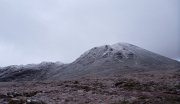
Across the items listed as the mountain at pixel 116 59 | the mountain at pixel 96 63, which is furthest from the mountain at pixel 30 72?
the mountain at pixel 116 59

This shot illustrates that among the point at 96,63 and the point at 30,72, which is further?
the point at 30,72

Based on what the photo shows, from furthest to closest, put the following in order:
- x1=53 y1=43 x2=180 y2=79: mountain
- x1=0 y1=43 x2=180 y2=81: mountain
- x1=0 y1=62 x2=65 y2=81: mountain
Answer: x1=0 y1=62 x2=65 y2=81: mountain, x1=0 y1=43 x2=180 y2=81: mountain, x1=53 y1=43 x2=180 y2=79: mountain

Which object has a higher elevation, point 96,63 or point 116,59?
point 116,59

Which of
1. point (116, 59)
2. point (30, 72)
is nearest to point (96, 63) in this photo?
point (116, 59)

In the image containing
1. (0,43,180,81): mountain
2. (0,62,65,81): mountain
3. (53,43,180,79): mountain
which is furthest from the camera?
(0,62,65,81): mountain

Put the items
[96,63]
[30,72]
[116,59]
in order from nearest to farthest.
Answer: [96,63], [116,59], [30,72]

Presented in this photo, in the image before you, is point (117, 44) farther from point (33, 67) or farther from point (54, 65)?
point (33, 67)

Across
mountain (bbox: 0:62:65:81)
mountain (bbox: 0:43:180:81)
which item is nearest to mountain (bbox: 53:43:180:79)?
mountain (bbox: 0:43:180:81)

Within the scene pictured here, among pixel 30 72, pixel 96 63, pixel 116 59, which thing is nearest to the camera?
pixel 96 63

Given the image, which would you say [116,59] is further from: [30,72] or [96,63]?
[30,72]

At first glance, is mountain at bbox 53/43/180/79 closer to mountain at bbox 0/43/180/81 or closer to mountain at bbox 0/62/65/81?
mountain at bbox 0/43/180/81

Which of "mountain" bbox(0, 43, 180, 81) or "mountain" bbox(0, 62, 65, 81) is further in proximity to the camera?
"mountain" bbox(0, 62, 65, 81)

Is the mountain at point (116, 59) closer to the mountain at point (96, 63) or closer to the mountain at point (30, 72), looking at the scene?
the mountain at point (96, 63)

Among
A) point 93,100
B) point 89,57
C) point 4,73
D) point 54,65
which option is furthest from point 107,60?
point 93,100
